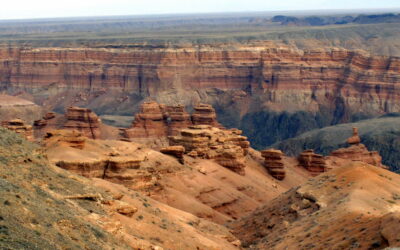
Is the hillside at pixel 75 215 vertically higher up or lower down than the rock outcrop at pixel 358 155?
higher up

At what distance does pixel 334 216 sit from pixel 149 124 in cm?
7213

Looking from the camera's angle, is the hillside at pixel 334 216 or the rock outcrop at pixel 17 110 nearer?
the hillside at pixel 334 216

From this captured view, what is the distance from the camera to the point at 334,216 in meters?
50.2

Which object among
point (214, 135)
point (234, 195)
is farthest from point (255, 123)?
point (234, 195)

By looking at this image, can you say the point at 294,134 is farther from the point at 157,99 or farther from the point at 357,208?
the point at 357,208

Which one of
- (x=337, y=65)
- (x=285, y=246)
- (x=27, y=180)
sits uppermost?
(x=27, y=180)

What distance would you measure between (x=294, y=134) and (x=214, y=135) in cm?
9408

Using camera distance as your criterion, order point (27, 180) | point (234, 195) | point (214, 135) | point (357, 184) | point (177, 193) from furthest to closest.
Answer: point (214, 135) < point (234, 195) < point (177, 193) < point (357, 184) < point (27, 180)

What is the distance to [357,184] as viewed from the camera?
5744 centimetres

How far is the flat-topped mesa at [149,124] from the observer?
119 meters

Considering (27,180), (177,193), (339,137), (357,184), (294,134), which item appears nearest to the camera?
(27,180)

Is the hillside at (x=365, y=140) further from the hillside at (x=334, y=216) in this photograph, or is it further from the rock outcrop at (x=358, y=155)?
the hillside at (x=334, y=216)

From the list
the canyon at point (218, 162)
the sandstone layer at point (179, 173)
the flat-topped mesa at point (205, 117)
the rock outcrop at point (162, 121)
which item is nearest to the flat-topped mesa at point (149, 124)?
the rock outcrop at point (162, 121)

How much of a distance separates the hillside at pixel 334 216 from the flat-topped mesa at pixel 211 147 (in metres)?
22.5
